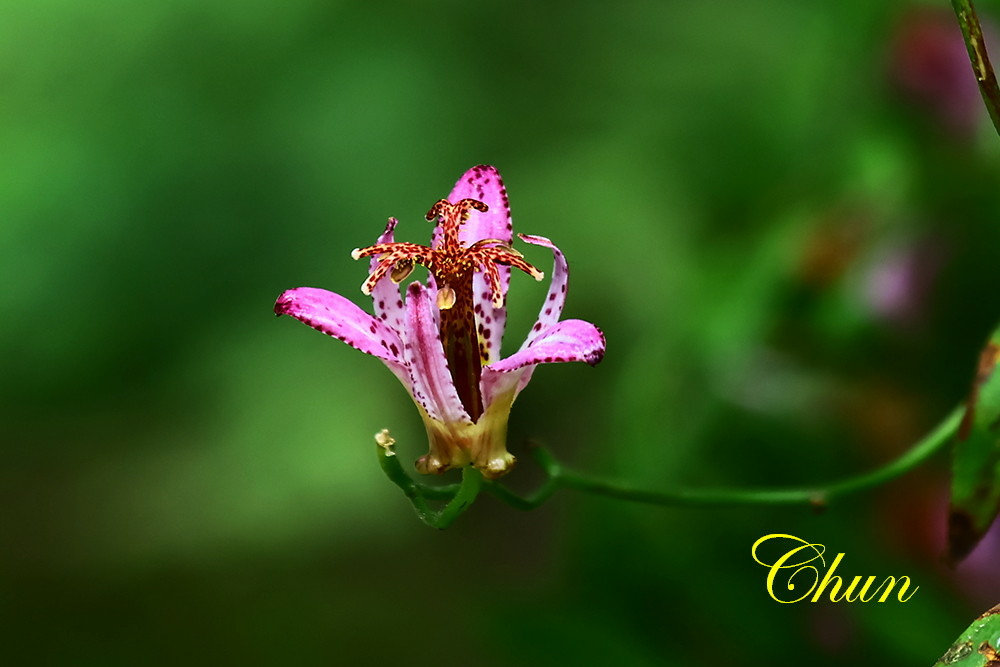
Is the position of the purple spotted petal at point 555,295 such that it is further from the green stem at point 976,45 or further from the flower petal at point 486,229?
the green stem at point 976,45

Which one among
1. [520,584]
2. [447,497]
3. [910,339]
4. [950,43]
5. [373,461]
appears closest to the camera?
[447,497]

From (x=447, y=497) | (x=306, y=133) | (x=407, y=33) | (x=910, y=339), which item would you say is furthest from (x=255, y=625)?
(x=447, y=497)

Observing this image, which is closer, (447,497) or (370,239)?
(447,497)

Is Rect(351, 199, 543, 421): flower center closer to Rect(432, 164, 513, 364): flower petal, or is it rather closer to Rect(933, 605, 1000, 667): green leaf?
Rect(432, 164, 513, 364): flower petal

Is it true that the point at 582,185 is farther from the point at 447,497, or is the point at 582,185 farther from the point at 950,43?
the point at 447,497

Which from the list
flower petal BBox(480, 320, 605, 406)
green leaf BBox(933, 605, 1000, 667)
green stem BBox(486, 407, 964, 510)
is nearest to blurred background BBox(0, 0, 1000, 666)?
green stem BBox(486, 407, 964, 510)
